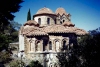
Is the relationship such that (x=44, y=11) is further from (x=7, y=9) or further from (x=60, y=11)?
(x=7, y=9)

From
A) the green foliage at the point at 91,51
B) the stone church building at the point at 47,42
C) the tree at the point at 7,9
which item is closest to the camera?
the tree at the point at 7,9

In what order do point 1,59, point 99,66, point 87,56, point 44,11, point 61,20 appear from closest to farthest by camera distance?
point 99,66, point 87,56, point 1,59, point 44,11, point 61,20

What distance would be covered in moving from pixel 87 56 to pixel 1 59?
17193mm

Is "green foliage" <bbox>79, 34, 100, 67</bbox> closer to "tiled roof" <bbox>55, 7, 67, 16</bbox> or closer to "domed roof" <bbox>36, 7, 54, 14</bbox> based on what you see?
"domed roof" <bbox>36, 7, 54, 14</bbox>

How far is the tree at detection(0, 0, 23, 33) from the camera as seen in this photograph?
11602mm

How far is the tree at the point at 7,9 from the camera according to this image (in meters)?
11.6

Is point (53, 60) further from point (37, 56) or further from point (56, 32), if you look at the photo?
point (56, 32)

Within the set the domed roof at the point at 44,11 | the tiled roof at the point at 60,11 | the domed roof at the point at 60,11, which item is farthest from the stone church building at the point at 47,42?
the domed roof at the point at 60,11

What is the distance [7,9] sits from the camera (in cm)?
1206

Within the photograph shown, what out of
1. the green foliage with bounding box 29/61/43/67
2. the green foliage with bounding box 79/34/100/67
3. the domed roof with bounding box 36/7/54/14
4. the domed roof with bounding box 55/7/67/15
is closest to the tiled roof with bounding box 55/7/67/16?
the domed roof with bounding box 55/7/67/15

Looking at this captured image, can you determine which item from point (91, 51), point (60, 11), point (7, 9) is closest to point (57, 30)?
point (91, 51)

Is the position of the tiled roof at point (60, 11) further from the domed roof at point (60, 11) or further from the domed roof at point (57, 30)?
the domed roof at point (57, 30)

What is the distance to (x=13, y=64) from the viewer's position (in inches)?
834

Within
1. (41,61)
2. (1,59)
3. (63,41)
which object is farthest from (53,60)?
(1,59)
